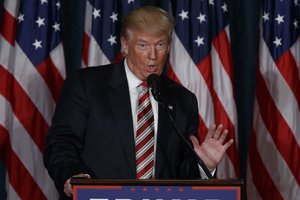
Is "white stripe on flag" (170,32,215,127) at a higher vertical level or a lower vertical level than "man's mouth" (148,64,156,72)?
lower

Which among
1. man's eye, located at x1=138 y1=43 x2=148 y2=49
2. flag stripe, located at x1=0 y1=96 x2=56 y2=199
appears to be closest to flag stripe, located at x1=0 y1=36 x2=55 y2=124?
Result: flag stripe, located at x1=0 y1=96 x2=56 y2=199

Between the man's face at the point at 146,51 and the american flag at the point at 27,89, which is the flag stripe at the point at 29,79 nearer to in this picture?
the american flag at the point at 27,89

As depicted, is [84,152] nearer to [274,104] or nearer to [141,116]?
[141,116]

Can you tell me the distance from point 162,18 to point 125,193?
90cm

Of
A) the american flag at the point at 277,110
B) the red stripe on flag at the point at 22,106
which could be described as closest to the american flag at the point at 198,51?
the american flag at the point at 277,110

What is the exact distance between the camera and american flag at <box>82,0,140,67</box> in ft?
12.7

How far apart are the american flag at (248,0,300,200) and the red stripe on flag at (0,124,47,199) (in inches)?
47.6

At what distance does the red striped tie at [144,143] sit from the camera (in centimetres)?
263

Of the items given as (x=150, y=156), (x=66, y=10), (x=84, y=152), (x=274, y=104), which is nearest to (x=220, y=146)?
(x=150, y=156)

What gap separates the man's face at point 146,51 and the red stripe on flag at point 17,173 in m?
1.21

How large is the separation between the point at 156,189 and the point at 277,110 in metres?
2.04

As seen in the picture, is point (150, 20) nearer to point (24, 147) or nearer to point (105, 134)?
point (105, 134)

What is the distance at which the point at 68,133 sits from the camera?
2.59 m

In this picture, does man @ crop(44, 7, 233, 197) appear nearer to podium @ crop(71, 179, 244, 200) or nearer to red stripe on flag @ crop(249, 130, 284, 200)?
podium @ crop(71, 179, 244, 200)
